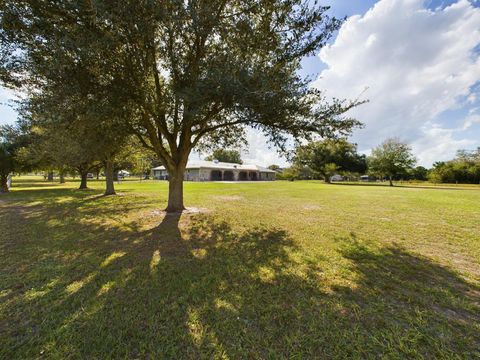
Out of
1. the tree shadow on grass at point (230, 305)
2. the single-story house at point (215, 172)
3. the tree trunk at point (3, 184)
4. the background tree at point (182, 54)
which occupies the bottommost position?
the tree shadow on grass at point (230, 305)

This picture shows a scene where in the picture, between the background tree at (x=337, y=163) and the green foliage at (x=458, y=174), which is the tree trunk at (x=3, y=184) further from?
the green foliage at (x=458, y=174)

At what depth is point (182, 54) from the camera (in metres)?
6.32

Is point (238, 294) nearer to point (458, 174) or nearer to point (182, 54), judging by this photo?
point (182, 54)

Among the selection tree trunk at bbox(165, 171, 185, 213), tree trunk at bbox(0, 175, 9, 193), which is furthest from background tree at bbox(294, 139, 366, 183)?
tree trunk at bbox(0, 175, 9, 193)

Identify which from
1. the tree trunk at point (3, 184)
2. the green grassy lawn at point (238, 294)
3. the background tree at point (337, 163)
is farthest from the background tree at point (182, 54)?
the background tree at point (337, 163)

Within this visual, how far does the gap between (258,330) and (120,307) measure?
184cm

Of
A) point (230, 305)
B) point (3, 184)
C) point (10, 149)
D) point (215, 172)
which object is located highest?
point (10, 149)

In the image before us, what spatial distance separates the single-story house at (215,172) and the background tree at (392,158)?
85.3ft

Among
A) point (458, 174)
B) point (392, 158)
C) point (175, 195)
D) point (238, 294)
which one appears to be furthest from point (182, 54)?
point (458, 174)

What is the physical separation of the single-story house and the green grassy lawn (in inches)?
1412

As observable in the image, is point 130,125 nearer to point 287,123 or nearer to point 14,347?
point 287,123

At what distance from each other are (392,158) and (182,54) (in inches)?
1765

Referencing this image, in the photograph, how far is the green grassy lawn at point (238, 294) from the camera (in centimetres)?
216

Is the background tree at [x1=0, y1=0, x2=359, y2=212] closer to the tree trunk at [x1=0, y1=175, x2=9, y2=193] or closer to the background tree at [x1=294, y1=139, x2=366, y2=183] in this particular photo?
the tree trunk at [x1=0, y1=175, x2=9, y2=193]
